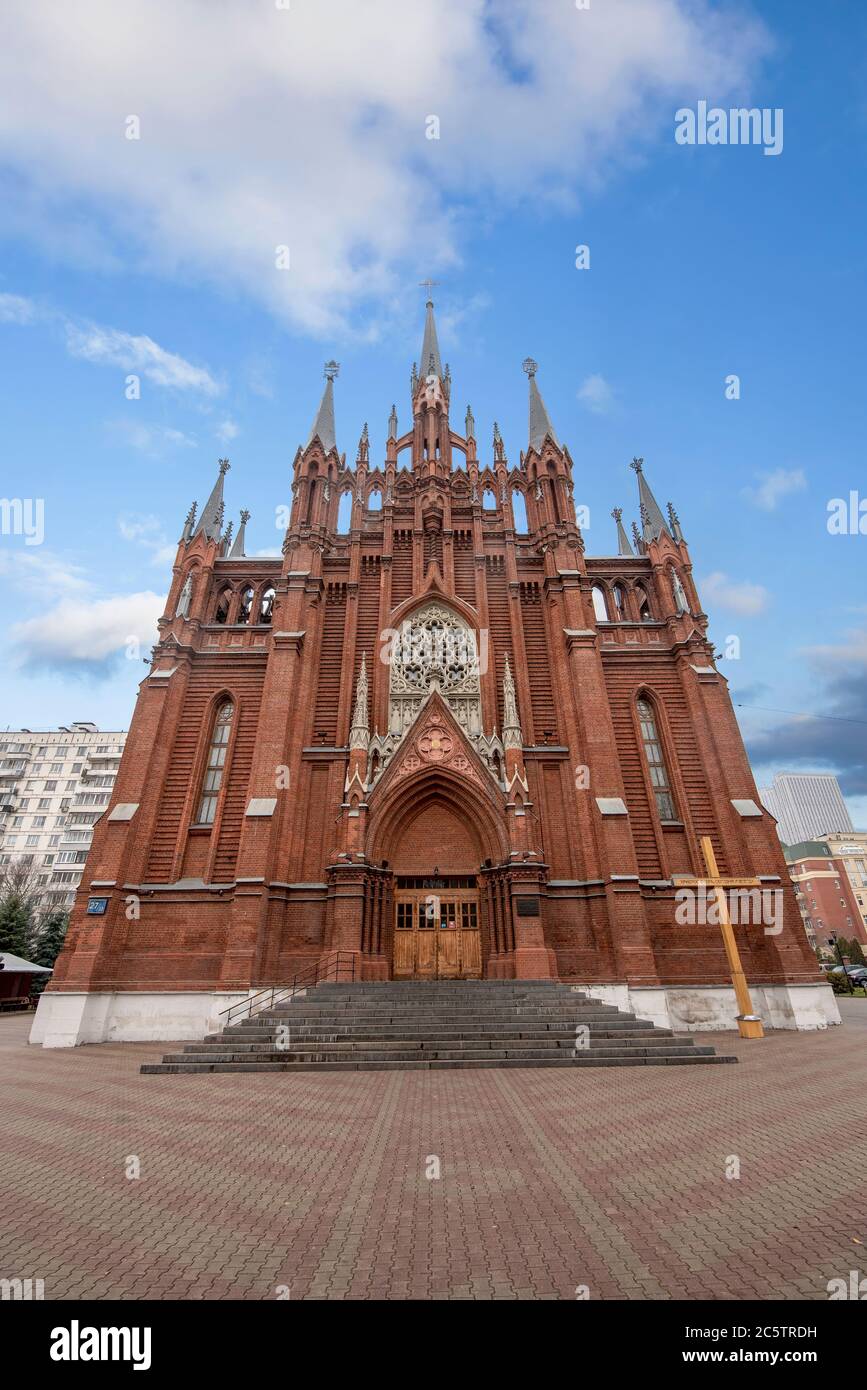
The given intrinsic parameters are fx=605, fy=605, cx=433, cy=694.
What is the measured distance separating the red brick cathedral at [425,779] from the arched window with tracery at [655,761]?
0.09 m

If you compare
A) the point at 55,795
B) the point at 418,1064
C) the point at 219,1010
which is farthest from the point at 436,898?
the point at 55,795

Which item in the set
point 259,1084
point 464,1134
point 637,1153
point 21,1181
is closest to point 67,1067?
point 259,1084

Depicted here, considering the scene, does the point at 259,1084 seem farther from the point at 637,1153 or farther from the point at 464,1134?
the point at 637,1153

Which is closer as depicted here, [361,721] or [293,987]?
[293,987]

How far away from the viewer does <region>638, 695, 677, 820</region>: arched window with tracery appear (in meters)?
21.9

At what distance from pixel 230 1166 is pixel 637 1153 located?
177 inches

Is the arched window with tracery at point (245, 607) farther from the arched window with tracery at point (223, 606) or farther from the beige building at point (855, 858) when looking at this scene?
the beige building at point (855, 858)

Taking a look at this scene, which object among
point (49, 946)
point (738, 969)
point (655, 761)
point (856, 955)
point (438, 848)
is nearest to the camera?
point (738, 969)

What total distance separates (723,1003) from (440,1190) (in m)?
16.5

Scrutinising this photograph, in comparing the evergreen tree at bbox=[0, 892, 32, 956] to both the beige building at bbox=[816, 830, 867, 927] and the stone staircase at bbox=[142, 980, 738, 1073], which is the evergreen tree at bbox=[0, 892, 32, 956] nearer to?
the stone staircase at bbox=[142, 980, 738, 1073]

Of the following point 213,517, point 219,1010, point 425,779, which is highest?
point 213,517

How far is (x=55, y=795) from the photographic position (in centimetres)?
7300

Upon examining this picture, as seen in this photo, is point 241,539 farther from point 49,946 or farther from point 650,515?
point 49,946

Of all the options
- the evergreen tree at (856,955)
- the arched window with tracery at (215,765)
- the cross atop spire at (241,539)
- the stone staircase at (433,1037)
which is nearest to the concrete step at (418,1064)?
the stone staircase at (433,1037)
